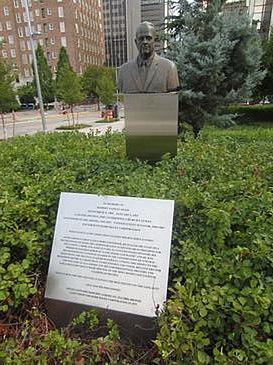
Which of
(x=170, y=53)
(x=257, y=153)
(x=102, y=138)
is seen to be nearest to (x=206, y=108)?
(x=170, y=53)

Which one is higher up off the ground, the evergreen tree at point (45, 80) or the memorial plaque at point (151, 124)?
the memorial plaque at point (151, 124)

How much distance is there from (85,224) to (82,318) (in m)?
0.66

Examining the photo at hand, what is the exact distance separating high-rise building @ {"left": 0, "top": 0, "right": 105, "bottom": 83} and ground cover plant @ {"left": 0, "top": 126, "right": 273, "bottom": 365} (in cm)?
6195

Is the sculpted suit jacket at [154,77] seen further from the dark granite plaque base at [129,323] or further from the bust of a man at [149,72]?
the dark granite plaque base at [129,323]

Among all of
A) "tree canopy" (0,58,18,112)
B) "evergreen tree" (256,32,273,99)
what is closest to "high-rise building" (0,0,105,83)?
"tree canopy" (0,58,18,112)

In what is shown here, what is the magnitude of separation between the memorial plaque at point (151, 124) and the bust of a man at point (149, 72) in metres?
0.15

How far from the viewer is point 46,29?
58.7 metres

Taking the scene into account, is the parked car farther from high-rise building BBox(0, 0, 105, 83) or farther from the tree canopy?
the tree canopy

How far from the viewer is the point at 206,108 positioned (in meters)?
8.69

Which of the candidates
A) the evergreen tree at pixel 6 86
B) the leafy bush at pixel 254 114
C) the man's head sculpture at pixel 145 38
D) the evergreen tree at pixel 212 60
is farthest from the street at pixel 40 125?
the man's head sculpture at pixel 145 38

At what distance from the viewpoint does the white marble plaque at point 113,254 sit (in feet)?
6.18

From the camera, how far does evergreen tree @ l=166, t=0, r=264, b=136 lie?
7.79m

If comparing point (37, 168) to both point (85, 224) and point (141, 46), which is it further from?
point (141, 46)

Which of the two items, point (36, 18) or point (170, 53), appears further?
point (36, 18)
